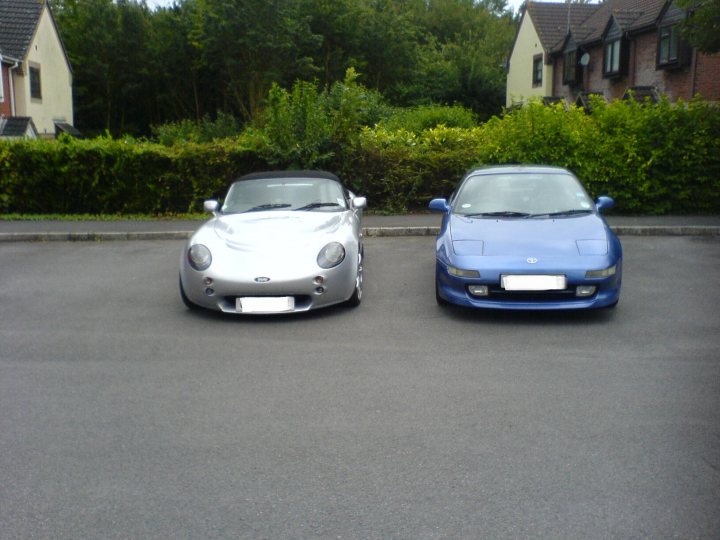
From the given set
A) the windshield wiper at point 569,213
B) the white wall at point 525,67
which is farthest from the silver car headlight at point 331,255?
the white wall at point 525,67

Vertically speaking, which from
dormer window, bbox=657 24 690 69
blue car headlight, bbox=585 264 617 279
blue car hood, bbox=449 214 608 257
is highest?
dormer window, bbox=657 24 690 69

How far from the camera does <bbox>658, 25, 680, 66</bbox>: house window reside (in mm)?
28564

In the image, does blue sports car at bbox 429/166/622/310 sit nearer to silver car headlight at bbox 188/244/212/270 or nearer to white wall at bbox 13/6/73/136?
silver car headlight at bbox 188/244/212/270

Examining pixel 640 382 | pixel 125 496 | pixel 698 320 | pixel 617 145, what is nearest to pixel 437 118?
pixel 617 145

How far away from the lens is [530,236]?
8.18 m

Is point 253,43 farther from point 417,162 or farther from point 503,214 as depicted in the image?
point 503,214

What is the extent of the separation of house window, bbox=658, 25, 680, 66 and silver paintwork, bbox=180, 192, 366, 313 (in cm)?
2374

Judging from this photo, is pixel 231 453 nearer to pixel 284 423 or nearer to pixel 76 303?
pixel 284 423

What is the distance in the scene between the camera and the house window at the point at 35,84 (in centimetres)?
3394

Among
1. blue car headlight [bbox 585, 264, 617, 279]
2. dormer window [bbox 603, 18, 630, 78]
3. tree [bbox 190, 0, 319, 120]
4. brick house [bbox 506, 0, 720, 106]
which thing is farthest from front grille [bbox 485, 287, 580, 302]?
tree [bbox 190, 0, 319, 120]

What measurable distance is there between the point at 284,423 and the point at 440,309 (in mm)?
3644

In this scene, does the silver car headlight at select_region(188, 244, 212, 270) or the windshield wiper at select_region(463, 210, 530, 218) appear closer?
the silver car headlight at select_region(188, 244, 212, 270)

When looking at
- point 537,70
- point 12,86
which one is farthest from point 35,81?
point 537,70

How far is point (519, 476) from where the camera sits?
423 cm
